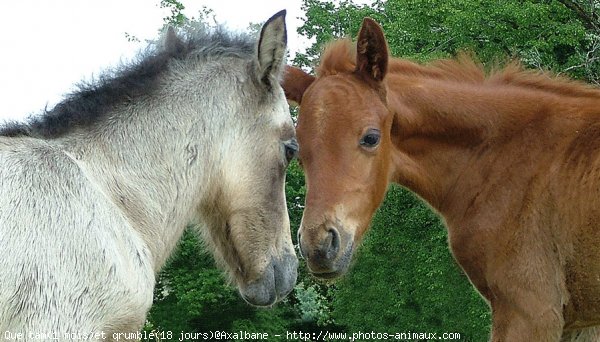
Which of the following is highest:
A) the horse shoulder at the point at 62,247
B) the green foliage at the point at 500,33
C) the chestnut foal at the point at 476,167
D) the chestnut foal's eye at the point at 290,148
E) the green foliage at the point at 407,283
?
the horse shoulder at the point at 62,247

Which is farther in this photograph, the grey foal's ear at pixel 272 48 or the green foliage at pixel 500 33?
the green foliage at pixel 500 33

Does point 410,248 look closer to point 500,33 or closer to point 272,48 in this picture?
point 500,33

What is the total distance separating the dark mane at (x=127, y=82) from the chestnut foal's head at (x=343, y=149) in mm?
1100

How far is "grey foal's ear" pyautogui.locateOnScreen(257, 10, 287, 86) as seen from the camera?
14.2 ft

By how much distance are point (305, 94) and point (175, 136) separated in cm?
187

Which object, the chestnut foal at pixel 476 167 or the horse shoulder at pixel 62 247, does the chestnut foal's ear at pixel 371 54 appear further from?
the horse shoulder at pixel 62 247

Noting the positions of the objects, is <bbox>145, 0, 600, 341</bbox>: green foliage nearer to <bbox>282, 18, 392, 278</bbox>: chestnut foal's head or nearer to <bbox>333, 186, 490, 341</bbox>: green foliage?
<bbox>333, 186, 490, 341</bbox>: green foliage

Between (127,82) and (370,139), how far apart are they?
1.96 metres

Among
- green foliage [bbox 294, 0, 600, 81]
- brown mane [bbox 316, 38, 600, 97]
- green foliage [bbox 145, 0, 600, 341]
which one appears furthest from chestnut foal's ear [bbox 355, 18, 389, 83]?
green foliage [bbox 294, 0, 600, 81]

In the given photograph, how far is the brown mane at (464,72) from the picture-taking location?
6.08 metres

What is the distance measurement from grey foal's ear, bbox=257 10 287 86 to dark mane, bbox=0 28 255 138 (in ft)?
0.70

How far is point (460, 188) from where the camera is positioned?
19.7 ft

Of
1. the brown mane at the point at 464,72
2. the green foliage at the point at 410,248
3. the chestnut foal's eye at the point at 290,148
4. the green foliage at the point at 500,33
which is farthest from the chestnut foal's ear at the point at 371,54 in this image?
the green foliage at the point at 500,33

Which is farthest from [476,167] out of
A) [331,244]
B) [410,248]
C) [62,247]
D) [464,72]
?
[410,248]
